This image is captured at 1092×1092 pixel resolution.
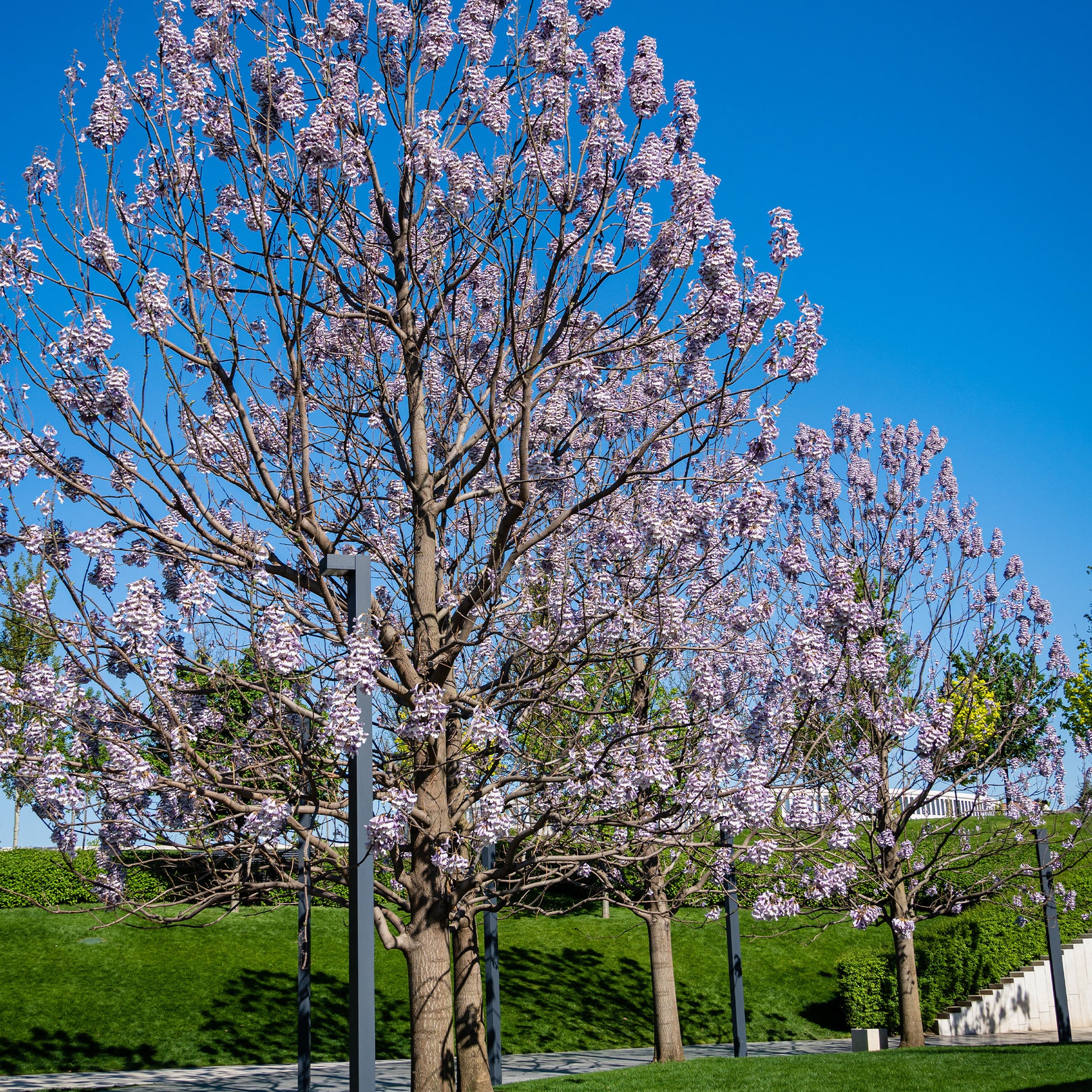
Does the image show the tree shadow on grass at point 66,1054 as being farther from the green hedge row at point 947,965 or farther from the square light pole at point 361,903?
the green hedge row at point 947,965

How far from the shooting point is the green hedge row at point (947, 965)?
18.9 m

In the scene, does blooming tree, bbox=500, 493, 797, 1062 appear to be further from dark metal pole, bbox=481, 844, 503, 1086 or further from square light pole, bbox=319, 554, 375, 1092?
dark metal pole, bbox=481, 844, 503, 1086

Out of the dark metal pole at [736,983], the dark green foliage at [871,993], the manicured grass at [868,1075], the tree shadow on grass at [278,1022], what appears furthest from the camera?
the dark green foliage at [871,993]

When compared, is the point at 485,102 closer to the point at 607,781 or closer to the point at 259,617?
the point at 259,617

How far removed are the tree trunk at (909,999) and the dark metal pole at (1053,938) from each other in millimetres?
2364

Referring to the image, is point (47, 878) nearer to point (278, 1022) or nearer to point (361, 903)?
point (278, 1022)

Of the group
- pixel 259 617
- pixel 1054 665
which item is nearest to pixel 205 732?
pixel 259 617

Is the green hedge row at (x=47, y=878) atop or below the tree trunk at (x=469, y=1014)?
atop

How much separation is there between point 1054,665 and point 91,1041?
50.3ft

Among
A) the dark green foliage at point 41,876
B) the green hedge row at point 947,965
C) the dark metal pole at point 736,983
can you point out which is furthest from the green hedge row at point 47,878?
the green hedge row at point 947,965

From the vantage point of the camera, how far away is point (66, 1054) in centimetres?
1530

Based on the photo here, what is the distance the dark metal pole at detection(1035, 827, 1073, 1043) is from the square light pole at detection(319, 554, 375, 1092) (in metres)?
12.4

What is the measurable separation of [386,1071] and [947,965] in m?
10.9

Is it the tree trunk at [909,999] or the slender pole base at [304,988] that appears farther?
the tree trunk at [909,999]
